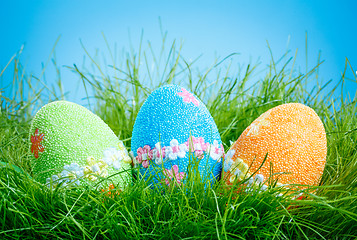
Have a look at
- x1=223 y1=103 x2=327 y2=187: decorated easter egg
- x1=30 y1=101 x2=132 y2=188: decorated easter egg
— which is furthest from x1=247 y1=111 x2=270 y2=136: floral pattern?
x1=30 y1=101 x2=132 y2=188: decorated easter egg

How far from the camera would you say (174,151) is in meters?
0.80

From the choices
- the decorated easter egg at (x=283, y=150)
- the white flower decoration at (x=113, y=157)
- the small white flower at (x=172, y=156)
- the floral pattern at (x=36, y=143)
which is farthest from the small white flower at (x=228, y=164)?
the floral pattern at (x=36, y=143)

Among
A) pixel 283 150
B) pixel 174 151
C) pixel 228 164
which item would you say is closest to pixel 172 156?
pixel 174 151

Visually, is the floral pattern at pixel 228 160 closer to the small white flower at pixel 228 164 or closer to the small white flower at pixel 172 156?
the small white flower at pixel 228 164

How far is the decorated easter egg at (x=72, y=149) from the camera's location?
0.80 metres

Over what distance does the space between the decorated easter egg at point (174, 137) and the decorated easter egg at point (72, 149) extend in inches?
2.3

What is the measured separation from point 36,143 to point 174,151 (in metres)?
0.29

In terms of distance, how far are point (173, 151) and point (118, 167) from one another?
0.13 metres

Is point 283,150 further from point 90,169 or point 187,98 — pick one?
point 90,169

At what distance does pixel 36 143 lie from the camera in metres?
0.83

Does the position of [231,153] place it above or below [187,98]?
below

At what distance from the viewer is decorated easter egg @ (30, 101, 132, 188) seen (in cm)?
80

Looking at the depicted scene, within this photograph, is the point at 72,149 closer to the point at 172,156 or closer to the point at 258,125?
the point at 172,156

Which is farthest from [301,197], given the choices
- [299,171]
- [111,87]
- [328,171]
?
[111,87]
